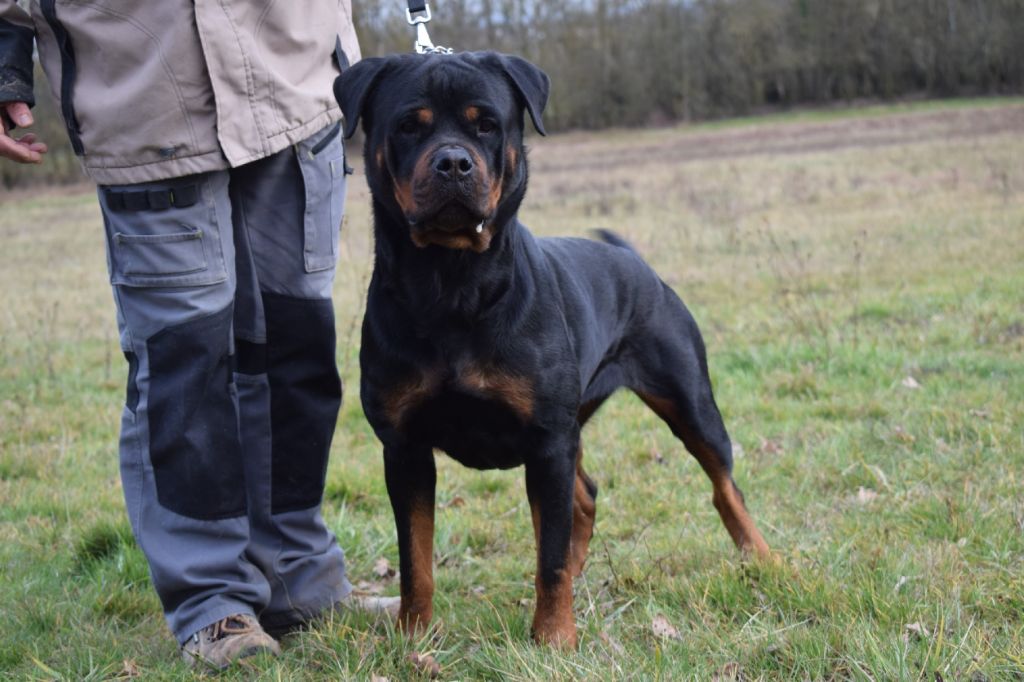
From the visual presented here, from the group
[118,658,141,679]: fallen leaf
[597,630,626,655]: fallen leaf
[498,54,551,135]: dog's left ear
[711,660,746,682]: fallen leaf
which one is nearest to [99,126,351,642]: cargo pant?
[118,658,141,679]: fallen leaf

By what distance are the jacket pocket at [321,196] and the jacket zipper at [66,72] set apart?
0.61 m

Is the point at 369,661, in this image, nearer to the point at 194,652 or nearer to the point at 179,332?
the point at 194,652

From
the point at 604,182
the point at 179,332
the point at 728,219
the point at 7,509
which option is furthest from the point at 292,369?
the point at 604,182

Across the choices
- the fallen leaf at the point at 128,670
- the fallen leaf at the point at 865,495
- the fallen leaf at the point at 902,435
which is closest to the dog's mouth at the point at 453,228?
the fallen leaf at the point at 128,670

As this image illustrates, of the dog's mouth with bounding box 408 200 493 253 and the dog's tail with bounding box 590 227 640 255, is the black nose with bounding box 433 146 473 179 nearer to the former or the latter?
the dog's mouth with bounding box 408 200 493 253

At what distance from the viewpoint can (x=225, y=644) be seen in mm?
2994

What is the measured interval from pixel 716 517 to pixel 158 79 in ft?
8.58

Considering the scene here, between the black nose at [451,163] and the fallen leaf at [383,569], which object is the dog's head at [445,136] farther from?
the fallen leaf at [383,569]

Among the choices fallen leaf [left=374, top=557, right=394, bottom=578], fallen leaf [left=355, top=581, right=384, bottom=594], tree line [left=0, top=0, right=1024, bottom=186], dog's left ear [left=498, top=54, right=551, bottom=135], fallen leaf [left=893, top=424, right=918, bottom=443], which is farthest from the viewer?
tree line [left=0, top=0, right=1024, bottom=186]

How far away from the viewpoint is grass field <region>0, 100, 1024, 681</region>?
9.53 ft

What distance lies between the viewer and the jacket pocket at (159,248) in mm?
2941

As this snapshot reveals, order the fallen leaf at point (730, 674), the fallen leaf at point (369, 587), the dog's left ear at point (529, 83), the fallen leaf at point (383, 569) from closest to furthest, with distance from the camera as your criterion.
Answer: the fallen leaf at point (730, 674) → the dog's left ear at point (529, 83) → the fallen leaf at point (369, 587) → the fallen leaf at point (383, 569)

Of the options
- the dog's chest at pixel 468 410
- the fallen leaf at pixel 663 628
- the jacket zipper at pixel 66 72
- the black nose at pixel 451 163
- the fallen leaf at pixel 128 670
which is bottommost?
the fallen leaf at pixel 663 628

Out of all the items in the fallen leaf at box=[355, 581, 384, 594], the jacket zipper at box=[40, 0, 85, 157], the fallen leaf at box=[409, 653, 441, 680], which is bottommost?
the fallen leaf at box=[355, 581, 384, 594]
